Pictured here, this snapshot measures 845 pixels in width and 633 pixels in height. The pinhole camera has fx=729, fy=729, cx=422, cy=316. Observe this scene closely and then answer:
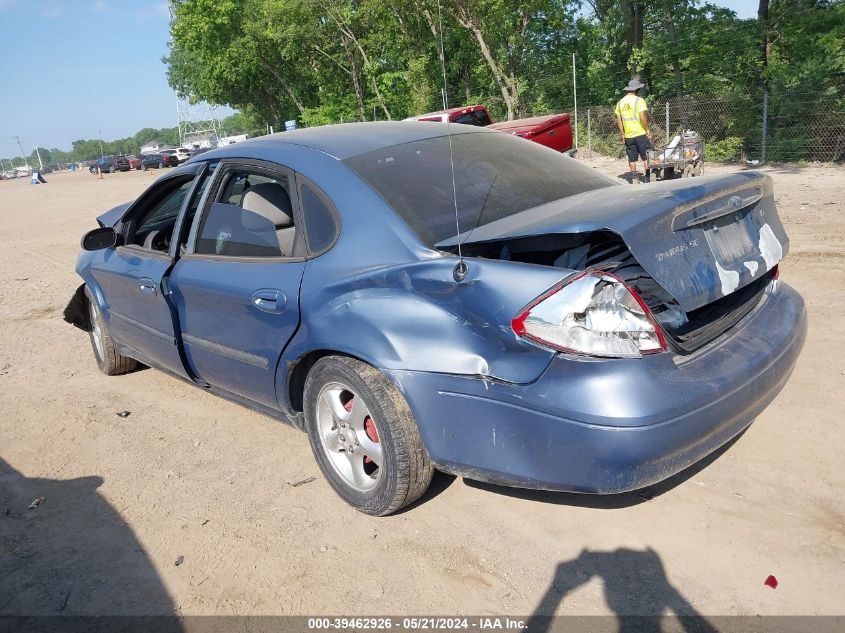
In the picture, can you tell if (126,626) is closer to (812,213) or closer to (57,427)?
(57,427)

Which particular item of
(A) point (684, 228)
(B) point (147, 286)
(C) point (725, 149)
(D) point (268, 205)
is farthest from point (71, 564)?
(C) point (725, 149)

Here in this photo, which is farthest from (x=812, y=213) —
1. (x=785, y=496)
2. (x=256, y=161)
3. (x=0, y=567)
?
(x=0, y=567)

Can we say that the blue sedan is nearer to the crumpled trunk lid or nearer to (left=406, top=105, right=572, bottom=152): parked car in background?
the crumpled trunk lid

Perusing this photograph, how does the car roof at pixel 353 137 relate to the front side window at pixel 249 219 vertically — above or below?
above

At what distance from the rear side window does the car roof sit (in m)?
0.23

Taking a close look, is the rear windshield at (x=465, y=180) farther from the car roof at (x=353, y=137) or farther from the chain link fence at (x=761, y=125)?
the chain link fence at (x=761, y=125)

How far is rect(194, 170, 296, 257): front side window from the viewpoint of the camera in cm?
351

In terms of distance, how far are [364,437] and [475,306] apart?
0.88 meters

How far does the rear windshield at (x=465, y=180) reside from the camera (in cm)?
308

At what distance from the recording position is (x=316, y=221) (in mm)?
3279

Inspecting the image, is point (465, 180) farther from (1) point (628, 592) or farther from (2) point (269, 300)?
(1) point (628, 592)

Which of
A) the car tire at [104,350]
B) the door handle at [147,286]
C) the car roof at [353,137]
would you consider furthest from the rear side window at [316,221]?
the car tire at [104,350]

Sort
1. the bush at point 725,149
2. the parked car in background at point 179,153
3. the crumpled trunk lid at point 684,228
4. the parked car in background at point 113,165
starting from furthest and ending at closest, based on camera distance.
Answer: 1. the parked car in background at point 113,165
2. the parked car in background at point 179,153
3. the bush at point 725,149
4. the crumpled trunk lid at point 684,228

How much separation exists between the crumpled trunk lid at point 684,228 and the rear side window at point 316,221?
60 cm
